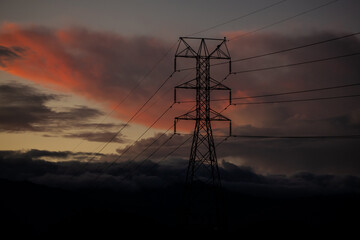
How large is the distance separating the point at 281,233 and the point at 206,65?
166 meters

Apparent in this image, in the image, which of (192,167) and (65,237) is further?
(65,237)

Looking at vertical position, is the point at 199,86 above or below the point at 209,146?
above

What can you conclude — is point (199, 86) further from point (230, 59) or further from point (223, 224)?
point (223, 224)

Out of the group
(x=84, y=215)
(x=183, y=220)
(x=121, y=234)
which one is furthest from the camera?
(x=84, y=215)

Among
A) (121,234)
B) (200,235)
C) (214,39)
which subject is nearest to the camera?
(214,39)

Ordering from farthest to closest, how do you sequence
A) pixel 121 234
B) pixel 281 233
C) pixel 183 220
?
pixel 281 233, pixel 121 234, pixel 183 220

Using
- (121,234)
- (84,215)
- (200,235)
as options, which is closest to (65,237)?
(121,234)

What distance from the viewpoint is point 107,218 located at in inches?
5930

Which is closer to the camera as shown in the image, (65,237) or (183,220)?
(183,220)

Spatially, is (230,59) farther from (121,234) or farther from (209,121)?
(121,234)

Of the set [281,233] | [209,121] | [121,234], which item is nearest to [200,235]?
[209,121]

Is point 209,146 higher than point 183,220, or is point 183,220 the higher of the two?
point 209,146

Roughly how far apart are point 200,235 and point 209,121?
1467 cm

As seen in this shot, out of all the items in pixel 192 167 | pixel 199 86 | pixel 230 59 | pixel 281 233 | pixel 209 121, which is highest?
pixel 230 59
